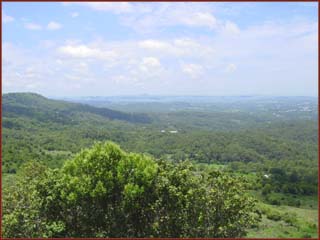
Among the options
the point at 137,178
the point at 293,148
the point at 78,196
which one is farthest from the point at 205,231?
the point at 293,148

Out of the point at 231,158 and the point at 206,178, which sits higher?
the point at 206,178

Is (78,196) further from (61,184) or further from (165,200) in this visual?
(165,200)

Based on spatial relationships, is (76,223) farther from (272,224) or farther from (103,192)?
(272,224)

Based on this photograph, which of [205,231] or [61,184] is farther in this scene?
[61,184]

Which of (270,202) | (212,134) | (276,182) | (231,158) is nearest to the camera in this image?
(270,202)

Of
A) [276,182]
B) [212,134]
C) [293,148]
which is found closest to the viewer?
[276,182]

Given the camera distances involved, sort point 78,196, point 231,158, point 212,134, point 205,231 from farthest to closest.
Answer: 1. point 212,134
2. point 231,158
3. point 78,196
4. point 205,231

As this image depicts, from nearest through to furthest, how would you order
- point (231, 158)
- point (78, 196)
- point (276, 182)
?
point (78, 196) → point (276, 182) → point (231, 158)

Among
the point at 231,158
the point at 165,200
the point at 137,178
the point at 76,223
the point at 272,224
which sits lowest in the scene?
the point at 231,158

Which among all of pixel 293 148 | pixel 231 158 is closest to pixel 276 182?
pixel 231 158
